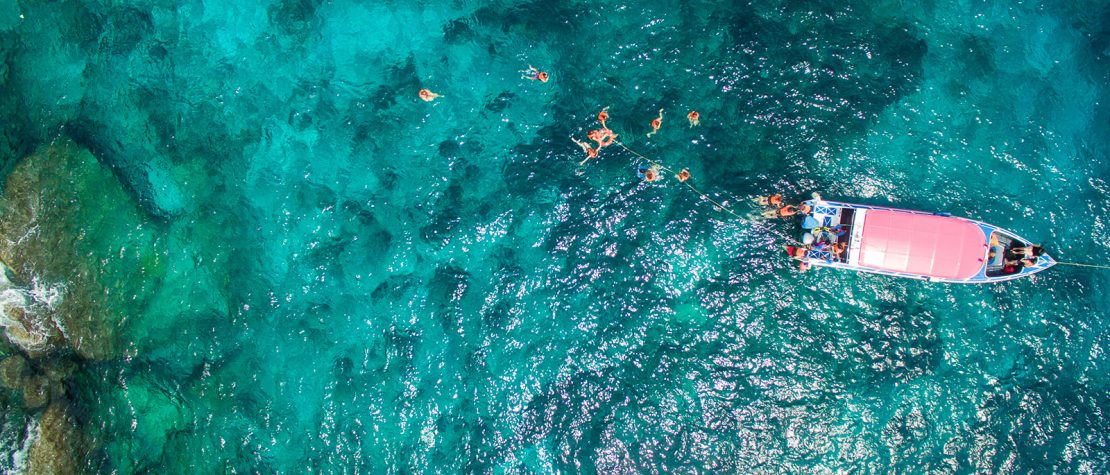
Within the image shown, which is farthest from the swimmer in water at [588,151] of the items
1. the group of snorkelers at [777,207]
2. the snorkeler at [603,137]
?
the group of snorkelers at [777,207]

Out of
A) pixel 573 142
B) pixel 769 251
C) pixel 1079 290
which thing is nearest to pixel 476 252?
pixel 573 142

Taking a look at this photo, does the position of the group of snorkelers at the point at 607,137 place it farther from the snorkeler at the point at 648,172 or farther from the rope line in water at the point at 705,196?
the rope line in water at the point at 705,196

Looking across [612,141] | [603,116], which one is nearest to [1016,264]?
[612,141]

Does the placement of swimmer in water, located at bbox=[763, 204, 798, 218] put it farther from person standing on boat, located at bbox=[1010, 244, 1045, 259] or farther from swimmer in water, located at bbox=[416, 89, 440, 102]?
swimmer in water, located at bbox=[416, 89, 440, 102]

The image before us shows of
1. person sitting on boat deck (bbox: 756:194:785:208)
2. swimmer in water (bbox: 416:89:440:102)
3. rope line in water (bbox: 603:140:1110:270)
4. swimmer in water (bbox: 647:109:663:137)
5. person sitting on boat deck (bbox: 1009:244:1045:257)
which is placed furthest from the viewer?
swimmer in water (bbox: 416:89:440:102)

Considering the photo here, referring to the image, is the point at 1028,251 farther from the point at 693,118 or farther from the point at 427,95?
the point at 427,95

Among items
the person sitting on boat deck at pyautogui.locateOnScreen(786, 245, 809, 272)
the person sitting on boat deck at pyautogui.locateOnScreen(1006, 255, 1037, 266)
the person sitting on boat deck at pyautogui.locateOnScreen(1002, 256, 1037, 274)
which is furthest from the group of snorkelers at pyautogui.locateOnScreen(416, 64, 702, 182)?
the person sitting on boat deck at pyautogui.locateOnScreen(1006, 255, 1037, 266)
